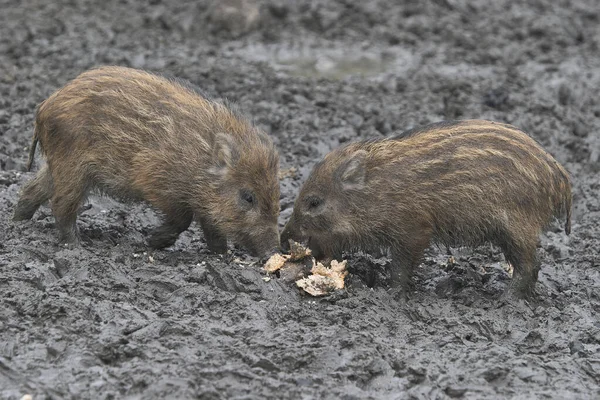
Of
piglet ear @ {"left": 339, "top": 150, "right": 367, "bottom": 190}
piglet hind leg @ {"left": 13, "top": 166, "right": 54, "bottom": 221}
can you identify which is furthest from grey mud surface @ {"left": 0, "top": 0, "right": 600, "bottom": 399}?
piglet ear @ {"left": 339, "top": 150, "right": 367, "bottom": 190}

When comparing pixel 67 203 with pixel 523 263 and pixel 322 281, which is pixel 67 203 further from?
pixel 523 263

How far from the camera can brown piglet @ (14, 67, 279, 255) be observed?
775 cm

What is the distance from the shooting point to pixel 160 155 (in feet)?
25.4

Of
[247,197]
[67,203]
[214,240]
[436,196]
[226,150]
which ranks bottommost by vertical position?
[214,240]

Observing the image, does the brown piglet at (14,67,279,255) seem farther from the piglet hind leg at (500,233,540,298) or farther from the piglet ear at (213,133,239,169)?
the piglet hind leg at (500,233,540,298)

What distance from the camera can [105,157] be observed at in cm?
781

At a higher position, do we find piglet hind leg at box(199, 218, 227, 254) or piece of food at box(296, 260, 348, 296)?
piece of food at box(296, 260, 348, 296)

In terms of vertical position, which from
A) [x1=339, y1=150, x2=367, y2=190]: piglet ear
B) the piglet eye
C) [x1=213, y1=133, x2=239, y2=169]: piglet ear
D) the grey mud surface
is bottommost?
the grey mud surface

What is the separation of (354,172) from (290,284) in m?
1.01

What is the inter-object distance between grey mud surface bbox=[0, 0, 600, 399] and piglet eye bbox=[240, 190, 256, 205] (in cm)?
47

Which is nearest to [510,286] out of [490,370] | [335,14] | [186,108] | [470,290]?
[470,290]

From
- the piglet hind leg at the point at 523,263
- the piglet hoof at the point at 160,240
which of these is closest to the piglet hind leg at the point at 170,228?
the piglet hoof at the point at 160,240

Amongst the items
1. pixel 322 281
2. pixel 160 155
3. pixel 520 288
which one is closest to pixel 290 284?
pixel 322 281

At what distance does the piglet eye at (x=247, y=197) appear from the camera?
25.6ft
